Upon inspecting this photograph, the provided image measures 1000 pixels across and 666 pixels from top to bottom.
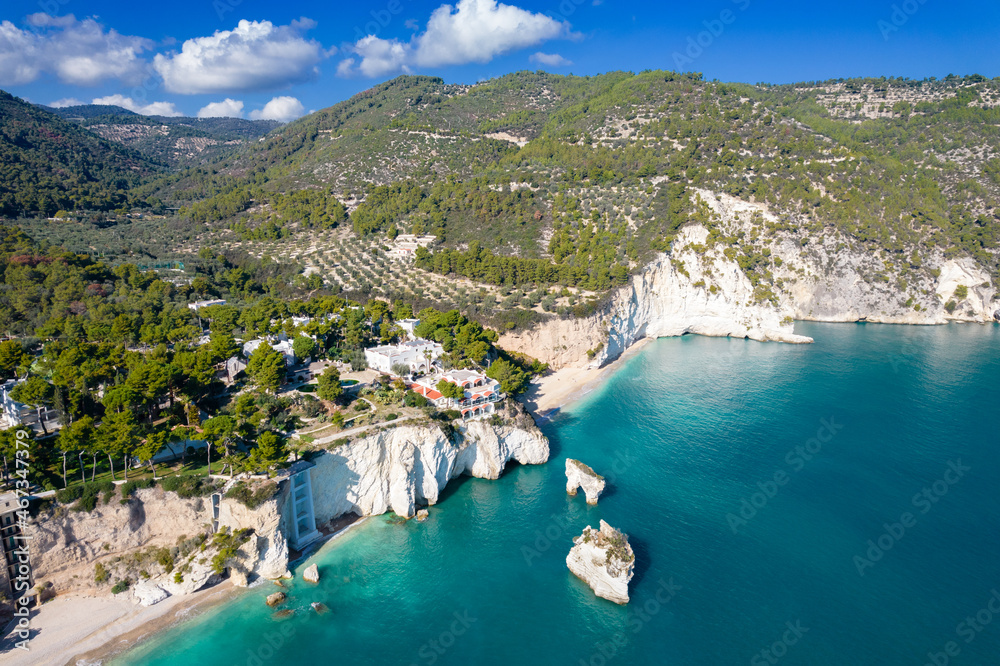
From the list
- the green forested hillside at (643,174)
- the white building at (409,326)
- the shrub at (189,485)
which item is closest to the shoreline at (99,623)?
the shrub at (189,485)

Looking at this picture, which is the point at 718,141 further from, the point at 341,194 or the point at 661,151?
the point at 341,194

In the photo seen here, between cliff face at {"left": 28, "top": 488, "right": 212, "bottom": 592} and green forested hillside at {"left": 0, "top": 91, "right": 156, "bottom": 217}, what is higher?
green forested hillside at {"left": 0, "top": 91, "right": 156, "bottom": 217}

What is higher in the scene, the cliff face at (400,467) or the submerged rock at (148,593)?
the cliff face at (400,467)

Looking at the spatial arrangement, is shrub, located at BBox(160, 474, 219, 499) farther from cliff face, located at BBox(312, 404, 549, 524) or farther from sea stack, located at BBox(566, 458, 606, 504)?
sea stack, located at BBox(566, 458, 606, 504)

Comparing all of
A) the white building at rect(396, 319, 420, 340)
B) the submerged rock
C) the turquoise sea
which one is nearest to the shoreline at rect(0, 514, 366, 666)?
the submerged rock

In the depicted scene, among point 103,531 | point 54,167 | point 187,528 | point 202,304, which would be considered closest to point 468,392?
point 187,528

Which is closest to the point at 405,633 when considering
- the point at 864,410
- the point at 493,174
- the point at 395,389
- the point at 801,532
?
the point at 395,389

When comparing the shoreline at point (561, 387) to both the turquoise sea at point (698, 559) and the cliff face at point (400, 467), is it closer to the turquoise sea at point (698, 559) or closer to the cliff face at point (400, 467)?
the turquoise sea at point (698, 559)
